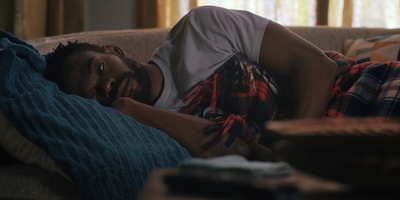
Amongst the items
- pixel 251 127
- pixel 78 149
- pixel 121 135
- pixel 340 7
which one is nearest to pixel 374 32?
pixel 340 7

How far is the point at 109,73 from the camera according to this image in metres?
1.14

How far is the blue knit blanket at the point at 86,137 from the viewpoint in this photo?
2.10 feet

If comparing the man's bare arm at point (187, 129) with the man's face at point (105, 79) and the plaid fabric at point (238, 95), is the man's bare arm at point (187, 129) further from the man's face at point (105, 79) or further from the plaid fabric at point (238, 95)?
the man's face at point (105, 79)

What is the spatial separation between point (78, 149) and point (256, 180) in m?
0.46

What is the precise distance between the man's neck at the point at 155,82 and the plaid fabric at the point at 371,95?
0.57 meters

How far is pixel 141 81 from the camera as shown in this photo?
1151mm

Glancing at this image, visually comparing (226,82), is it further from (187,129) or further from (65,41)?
(65,41)

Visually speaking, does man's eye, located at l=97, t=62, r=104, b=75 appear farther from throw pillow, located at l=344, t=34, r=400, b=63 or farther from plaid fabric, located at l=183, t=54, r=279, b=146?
throw pillow, located at l=344, t=34, r=400, b=63

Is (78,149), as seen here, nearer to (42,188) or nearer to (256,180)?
(42,188)

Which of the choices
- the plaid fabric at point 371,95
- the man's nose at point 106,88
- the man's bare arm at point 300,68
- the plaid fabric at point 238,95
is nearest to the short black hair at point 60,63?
the man's nose at point 106,88

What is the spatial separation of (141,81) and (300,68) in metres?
0.55

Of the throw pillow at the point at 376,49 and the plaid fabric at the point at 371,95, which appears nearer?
the plaid fabric at the point at 371,95

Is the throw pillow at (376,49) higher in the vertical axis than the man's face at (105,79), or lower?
higher

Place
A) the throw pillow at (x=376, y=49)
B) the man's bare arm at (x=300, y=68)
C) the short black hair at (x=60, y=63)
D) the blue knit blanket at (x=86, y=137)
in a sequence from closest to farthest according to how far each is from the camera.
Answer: the blue knit blanket at (x=86, y=137), the man's bare arm at (x=300, y=68), the short black hair at (x=60, y=63), the throw pillow at (x=376, y=49)
